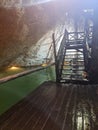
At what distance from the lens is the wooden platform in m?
2.94

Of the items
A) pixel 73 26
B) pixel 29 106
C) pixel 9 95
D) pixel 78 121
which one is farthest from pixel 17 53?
→ pixel 78 121

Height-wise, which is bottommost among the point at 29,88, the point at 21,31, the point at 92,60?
the point at 29,88

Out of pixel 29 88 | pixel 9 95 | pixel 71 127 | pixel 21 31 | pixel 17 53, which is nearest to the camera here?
pixel 71 127

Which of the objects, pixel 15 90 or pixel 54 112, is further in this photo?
pixel 15 90

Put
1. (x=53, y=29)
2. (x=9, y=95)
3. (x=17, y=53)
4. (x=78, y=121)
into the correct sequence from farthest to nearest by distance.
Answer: (x=53, y=29), (x=17, y=53), (x=9, y=95), (x=78, y=121)

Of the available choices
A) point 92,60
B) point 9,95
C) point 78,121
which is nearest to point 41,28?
point 92,60

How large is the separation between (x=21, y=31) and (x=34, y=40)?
196 centimetres

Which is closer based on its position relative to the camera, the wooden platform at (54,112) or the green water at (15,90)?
the wooden platform at (54,112)

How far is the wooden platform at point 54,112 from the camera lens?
294 cm

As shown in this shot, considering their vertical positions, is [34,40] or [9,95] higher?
[34,40]

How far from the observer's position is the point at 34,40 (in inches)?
515

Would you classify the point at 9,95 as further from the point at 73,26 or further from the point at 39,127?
the point at 73,26

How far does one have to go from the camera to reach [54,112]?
11.6ft

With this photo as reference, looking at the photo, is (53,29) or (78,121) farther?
(53,29)
